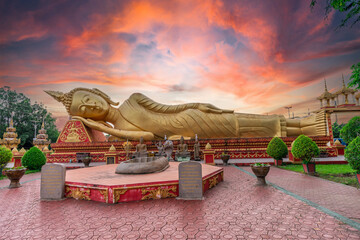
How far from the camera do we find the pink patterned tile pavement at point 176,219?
2941mm

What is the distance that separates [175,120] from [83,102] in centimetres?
647

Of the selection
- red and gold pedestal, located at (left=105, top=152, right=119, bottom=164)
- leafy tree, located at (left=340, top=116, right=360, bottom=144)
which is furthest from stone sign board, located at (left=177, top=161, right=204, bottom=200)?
leafy tree, located at (left=340, top=116, right=360, bottom=144)

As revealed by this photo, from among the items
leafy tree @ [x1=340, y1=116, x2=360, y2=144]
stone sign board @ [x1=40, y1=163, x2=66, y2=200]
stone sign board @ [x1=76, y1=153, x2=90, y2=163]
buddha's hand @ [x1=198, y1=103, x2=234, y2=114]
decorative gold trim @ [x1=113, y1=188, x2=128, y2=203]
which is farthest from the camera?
buddha's hand @ [x1=198, y1=103, x2=234, y2=114]

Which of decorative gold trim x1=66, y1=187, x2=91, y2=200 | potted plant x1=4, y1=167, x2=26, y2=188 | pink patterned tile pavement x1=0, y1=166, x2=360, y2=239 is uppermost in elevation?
potted plant x1=4, y1=167, x2=26, y2=188

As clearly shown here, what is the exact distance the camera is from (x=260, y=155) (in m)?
12.7

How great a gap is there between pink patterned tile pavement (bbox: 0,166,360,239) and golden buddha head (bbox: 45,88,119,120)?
9.46 metres

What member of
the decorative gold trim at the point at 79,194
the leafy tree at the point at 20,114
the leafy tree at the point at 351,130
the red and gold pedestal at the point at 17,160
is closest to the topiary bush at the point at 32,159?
the red and gold pedestal at the point at 17,160

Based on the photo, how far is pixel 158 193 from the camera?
4.76 metres

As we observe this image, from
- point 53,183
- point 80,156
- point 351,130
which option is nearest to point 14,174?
point 53,183

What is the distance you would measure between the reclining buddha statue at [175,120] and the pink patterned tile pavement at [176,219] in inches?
352

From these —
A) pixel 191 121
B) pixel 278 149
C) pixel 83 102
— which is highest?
pixel 83 102

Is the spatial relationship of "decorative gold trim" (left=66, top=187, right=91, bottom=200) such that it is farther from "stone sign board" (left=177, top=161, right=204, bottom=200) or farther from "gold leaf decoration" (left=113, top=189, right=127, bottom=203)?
"stone sign board" (left=177, top=161, right=204, bottom=200)

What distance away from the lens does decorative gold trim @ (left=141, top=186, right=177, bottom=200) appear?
468 centimetres

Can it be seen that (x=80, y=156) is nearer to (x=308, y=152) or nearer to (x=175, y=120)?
(x=175, y=120)
